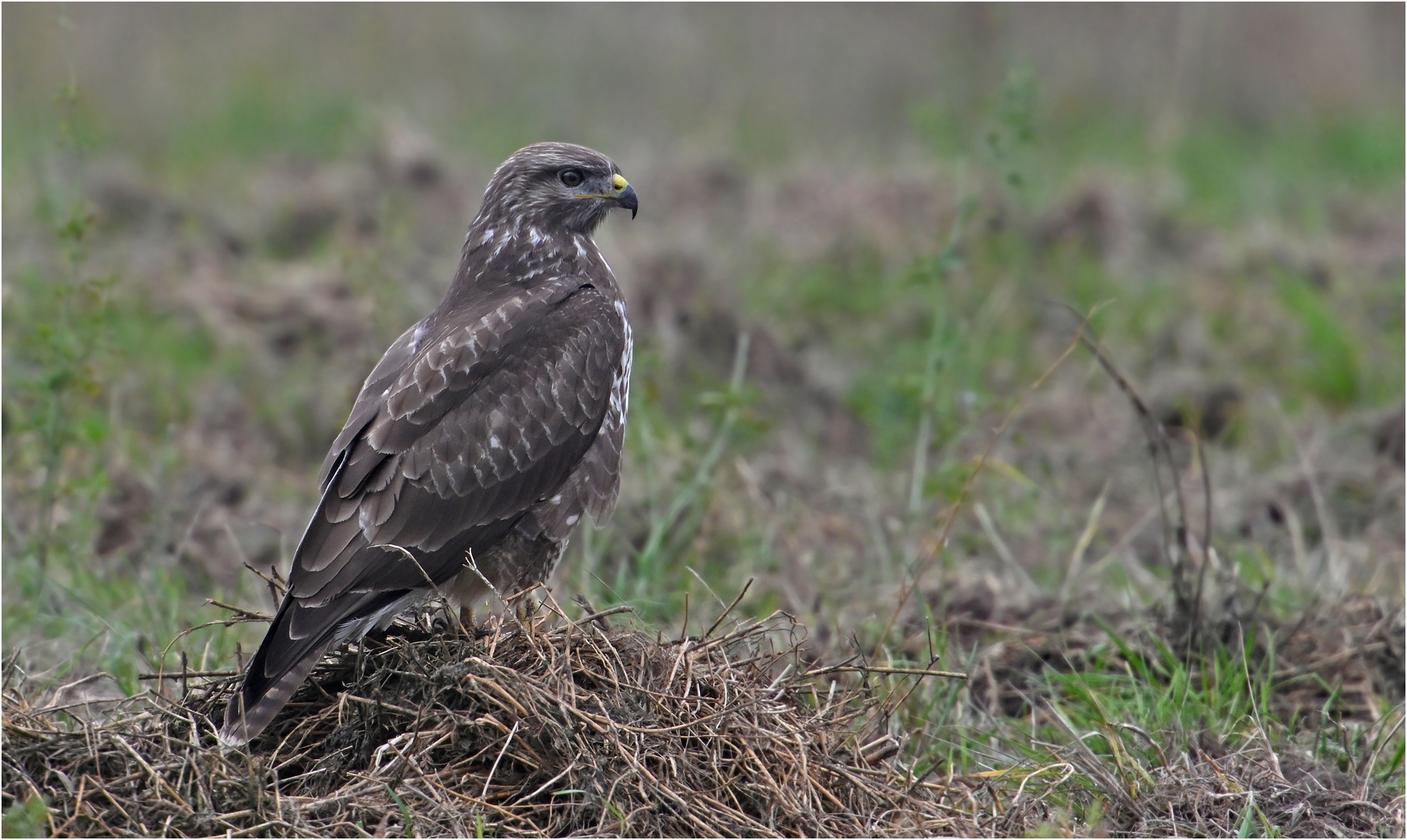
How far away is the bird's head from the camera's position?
16.1 ft

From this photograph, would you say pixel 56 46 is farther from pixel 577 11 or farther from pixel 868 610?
pixel 868 610

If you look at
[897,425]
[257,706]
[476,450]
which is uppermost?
[476,450]

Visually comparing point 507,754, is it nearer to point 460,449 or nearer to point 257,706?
point 257,706

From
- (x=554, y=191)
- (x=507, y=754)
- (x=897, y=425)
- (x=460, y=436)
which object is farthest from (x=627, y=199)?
(x=897, y=425)

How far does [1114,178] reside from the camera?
12.1m

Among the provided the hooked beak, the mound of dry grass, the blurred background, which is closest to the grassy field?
the blurred background

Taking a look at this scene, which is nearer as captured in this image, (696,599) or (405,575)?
(405,575)

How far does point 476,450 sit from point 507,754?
984mm

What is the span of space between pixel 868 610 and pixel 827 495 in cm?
138

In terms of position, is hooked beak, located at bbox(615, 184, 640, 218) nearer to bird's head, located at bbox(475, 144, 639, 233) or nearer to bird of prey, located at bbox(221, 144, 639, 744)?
bird's head, located at bbox(475, 144, 639, 233)

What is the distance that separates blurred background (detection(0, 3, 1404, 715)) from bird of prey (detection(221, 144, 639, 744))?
12.5 inches

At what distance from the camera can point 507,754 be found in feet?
11.8

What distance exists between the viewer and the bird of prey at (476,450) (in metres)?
3.95

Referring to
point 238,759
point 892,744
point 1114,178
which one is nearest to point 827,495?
point 892,744
